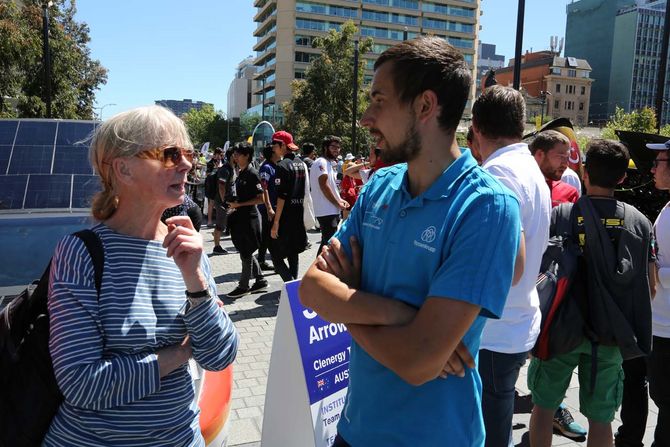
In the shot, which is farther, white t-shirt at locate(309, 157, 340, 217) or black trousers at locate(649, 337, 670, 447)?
white t-shirt at locate(309, 157, 340, 217)

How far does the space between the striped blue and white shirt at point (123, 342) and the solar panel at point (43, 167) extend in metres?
2.58

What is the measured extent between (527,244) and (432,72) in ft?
4.34

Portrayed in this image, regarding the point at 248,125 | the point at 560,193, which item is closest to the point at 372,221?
the point at 560,193

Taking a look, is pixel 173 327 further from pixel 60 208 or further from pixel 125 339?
pixel 60 208

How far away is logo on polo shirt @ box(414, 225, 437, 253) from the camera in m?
1.60

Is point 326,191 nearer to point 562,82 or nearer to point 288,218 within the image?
point 288,218

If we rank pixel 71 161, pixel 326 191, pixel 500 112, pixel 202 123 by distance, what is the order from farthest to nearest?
pixel 202 123 < pixel 326 191 < pixel 71 161 < pixel 500 112

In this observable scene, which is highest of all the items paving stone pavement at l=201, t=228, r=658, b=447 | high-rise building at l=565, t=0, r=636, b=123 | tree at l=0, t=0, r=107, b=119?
high-rise building at l=565, t=0, r=636, b=123

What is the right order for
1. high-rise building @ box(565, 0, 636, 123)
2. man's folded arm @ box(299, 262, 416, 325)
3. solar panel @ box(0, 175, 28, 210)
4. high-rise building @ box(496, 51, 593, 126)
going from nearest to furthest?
1. man's folded arm @ box(299, 262, 416, 325)
2. solar panel @ box(0, 175, 28, 210)
3. high-rise building @ box(496, 51, 593, 126)
4. high-rise building @ box(565, 0, 636, 123)

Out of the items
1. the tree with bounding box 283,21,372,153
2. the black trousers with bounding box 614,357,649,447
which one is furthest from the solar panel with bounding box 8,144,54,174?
the tree with bounding box 283,21,372,153

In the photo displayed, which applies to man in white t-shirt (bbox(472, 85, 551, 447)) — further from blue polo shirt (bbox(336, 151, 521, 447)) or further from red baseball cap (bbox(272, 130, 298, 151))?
red baseball cap (bbox(272, 130, 298, 151))

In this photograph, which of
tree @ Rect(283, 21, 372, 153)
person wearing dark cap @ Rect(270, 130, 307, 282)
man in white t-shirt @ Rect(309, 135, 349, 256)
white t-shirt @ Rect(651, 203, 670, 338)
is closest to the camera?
white t-shirt @ Rect(651, 203, 670, 338)

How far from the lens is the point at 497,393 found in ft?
8.30

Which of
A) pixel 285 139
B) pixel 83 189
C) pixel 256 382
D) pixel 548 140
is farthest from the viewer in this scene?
pixel 285 139
